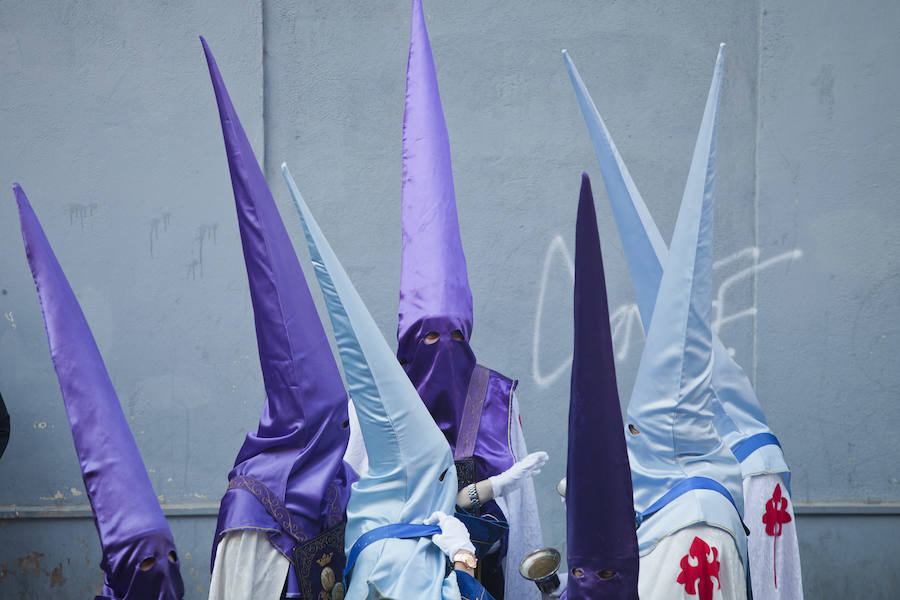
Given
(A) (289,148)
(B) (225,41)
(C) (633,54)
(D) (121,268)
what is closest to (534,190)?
(C) (633,54)

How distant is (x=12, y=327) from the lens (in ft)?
17.0

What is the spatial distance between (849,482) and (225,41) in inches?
168

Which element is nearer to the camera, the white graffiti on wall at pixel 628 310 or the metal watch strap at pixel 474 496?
the metal watch strap at pixel 474 496

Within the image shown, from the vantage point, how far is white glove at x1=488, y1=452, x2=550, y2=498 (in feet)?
10.8

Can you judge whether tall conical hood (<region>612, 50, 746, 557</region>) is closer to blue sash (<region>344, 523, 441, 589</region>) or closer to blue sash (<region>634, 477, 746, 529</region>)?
blue sash (<region>634, 477, 746, 529</region>)

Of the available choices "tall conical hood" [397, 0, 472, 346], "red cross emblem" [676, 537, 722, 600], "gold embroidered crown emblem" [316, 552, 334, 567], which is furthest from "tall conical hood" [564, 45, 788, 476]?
"gold embroidered crown emblem" [316, 552, 334, 567]

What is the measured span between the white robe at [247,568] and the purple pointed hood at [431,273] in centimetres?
97

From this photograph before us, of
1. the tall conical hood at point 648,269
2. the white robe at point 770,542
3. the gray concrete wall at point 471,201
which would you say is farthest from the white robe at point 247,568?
the gray concrete wall at point 471,201

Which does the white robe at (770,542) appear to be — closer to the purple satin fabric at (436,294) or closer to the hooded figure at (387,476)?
the purple satin fabric at (436,294)

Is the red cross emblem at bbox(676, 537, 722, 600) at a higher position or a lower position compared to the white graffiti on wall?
lower

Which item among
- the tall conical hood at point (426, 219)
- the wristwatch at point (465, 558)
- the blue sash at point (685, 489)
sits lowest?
the wristwatch at point (465, 558)

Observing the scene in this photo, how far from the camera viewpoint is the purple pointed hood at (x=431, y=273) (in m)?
3.53

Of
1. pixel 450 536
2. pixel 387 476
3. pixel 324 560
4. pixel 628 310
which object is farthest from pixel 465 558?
pixel 628 310

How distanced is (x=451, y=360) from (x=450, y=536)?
38.8 inches
